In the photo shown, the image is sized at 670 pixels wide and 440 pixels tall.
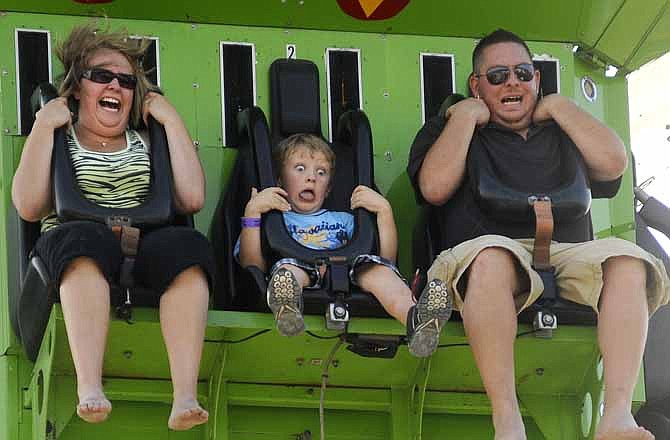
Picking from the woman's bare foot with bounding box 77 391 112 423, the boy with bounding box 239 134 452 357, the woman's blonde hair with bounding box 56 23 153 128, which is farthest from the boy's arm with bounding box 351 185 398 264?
the woman's bare foot with bounding box 77 391 112 423

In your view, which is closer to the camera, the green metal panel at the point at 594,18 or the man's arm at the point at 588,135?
the man's arm at the point at 588,135

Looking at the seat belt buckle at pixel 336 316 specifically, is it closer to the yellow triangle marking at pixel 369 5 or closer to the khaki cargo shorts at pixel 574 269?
the khaki cargo shorts at pixel 574 269

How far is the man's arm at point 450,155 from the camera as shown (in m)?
7.73

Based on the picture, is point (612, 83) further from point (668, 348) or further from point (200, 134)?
point (200, 134)

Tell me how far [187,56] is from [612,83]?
2265 millimetres

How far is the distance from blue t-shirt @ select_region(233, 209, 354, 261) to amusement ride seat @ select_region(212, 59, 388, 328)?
0.20ft

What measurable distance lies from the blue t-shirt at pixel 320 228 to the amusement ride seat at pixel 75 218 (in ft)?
1.51

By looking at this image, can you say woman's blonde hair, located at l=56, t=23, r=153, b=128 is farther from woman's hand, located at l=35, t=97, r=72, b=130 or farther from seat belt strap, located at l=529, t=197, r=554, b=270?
seat belt strap, located at l=529, t=197, r=554, b=270

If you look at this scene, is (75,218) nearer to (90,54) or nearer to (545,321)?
(90,54)

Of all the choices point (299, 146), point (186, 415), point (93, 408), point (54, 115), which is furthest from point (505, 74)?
point (93, 408)

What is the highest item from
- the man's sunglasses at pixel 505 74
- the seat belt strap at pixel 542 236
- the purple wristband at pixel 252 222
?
the man's sunglasses at pixel 505 74

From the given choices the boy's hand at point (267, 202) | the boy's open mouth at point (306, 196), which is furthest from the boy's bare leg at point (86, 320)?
the boy's open mouth at point (306, 196)

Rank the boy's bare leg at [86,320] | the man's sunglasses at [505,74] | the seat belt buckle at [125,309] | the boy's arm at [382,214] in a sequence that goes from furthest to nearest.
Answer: the man's sunglasses at [505,74] → the boy's arm at [382,214] → the seat belt buckle at [125,309] → the boy's bare leg at [86,320]

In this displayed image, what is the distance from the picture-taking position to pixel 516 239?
768 cm
